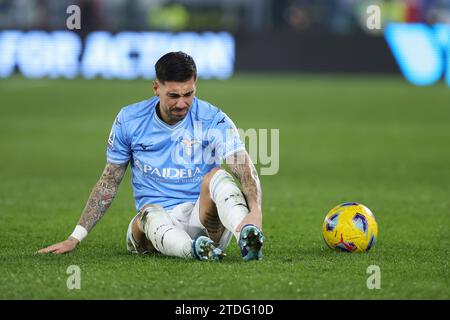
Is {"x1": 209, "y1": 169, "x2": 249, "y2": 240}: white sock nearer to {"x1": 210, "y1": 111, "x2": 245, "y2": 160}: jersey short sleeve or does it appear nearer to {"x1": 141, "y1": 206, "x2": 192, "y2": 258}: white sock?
{"x1": 210, "y1": 111, "x2": 245, "y2": 160}: jersey short sleeve

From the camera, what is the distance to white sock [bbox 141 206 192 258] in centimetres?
628

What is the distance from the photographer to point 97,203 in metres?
6.65

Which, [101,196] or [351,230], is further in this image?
[351,230]

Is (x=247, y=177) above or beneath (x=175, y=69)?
beneath

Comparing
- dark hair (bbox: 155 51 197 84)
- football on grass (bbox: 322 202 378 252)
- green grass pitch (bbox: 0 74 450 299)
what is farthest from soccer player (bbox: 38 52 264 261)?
football on grass (bbox: 322 202 378 252)

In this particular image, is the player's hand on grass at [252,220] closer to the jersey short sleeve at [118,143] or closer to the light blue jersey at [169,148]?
the light blue jersey at [169,148]

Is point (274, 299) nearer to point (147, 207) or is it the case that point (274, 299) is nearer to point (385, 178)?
point (147, 207)

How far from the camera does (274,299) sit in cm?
537

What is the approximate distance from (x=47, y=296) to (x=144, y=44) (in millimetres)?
21072

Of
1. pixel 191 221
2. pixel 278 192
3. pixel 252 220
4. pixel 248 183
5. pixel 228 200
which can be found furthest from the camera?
pixel 278 192

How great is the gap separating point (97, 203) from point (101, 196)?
0.18 feet

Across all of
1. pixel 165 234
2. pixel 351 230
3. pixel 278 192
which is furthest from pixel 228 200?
pixel 278 192

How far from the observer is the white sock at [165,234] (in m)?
6.28

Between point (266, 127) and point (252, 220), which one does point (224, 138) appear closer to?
point (252, 220)
